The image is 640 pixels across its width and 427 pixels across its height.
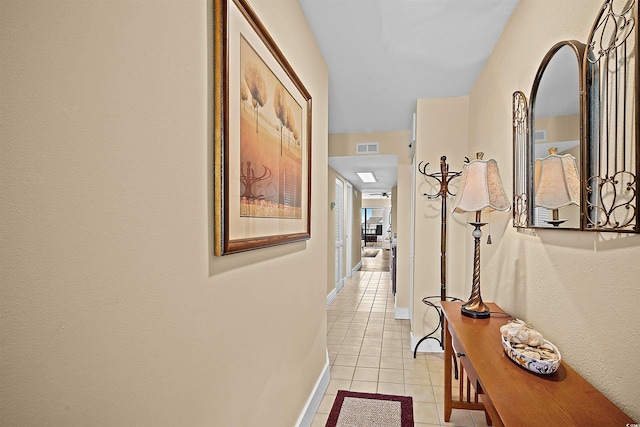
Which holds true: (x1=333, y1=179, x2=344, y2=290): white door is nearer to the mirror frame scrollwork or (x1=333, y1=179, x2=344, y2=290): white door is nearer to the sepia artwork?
the sepia artwork

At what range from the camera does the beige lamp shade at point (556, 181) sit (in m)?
1.32

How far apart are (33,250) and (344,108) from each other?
3508 mm

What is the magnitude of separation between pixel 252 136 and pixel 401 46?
171 centimetres

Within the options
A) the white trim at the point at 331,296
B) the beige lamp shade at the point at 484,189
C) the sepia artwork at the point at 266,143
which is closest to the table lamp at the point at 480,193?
the beige lamp shade at the point at 484,189

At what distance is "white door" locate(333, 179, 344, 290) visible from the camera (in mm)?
6295

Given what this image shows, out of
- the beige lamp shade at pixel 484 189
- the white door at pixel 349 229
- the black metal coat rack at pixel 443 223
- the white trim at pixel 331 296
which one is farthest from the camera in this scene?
the white door at pixel 349 229

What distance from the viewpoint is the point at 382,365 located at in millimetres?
3131

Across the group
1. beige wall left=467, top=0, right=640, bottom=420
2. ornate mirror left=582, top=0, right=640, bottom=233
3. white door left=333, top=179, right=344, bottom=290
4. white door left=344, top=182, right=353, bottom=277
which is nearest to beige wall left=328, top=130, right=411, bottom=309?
white door left=333, top=179, right=344, bottom=290

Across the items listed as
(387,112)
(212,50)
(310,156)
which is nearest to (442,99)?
(387,112)

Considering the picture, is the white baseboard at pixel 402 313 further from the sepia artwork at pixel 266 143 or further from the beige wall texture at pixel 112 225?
the beige wall texture at pixel 112 225

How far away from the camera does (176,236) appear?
0.87 metres

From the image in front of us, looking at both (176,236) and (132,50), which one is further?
(176,236)

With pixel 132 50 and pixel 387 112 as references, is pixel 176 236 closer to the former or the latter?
pixel 132 50

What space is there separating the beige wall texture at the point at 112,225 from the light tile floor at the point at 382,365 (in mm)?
1706
